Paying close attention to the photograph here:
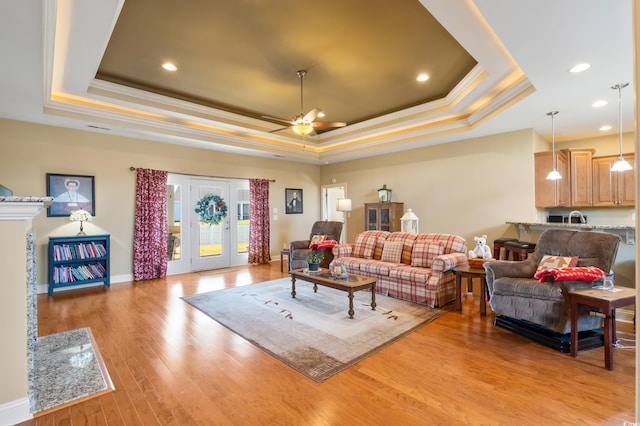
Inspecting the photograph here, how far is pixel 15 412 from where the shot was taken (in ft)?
6.17

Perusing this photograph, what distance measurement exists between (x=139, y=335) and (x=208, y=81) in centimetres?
354

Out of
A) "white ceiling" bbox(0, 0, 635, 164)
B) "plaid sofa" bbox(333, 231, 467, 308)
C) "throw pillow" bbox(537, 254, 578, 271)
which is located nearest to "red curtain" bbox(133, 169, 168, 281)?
"white ceiling" bbox(0, 0, 635, 164)

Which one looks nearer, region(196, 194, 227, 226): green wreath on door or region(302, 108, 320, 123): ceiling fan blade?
region(302, 108, 320, 123): ceiling fan blade

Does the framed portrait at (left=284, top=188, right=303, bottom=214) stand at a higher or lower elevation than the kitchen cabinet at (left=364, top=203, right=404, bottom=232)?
higher

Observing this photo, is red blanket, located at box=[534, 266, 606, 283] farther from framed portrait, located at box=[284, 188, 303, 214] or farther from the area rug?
framed portrait, located at box=[284, 188, 303, 214]

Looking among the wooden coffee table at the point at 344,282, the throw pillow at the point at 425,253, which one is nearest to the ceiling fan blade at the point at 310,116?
the wooden coffee table at the point at 344,282

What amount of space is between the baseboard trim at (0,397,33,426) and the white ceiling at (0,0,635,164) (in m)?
2.78

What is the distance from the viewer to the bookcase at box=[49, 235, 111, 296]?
4.71 meters

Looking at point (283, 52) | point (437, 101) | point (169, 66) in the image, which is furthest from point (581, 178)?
point (169, 66)

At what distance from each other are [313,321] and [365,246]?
2.19 metres

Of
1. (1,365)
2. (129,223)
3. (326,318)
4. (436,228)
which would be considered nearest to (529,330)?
(326,318)

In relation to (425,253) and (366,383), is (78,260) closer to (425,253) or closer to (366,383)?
(366,383)

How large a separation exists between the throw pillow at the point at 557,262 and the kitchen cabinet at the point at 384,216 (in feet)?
11.5

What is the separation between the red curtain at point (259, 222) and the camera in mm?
7359
